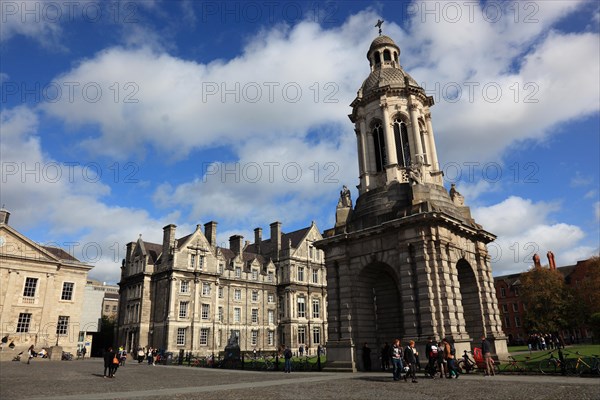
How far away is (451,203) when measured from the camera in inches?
1009

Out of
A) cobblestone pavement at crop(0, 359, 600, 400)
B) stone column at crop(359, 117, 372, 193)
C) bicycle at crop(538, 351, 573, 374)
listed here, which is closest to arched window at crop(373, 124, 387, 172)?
stone column at crop(359, 117, 372, 193)

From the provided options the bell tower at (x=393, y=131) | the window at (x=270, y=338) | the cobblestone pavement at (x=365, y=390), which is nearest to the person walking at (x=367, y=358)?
the cobblestone pavement at (x=365, y=390)

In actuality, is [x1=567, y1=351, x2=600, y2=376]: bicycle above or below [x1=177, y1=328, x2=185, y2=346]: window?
below

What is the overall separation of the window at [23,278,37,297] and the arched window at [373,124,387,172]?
42.5m

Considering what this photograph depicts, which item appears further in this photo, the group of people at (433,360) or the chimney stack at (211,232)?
the chimney stack at (211,232)

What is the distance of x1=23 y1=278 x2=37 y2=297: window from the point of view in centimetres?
4709

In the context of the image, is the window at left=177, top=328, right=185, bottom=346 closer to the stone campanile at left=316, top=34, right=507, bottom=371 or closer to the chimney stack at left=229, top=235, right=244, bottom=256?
the chimney stack at left=229, top=235, right=244, bottom=256

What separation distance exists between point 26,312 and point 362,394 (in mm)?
46375

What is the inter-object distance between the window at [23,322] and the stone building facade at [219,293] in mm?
12630

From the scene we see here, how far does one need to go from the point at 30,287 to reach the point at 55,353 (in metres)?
8.83

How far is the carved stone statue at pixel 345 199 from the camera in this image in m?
27.2

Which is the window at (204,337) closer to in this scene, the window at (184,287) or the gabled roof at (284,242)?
the window at (184,287)

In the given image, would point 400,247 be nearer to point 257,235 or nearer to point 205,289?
point 205,289

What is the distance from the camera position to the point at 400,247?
22641 millimetres
